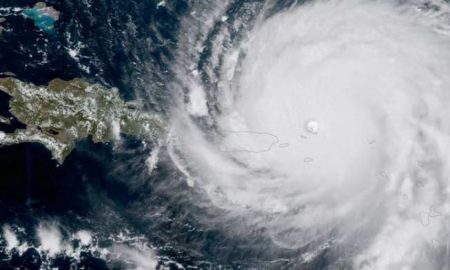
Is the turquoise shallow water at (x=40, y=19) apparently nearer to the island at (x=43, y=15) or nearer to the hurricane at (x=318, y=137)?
the island at (x=43, y=15)

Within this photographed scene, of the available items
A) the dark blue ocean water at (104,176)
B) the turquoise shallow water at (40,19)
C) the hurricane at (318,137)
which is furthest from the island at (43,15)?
the hurricane at (318,137)

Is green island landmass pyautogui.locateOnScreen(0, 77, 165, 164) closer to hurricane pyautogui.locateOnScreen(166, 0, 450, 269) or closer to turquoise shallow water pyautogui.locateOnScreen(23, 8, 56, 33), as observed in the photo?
hurricane pyautogui.locateOnScreen(166, 0, 450, 269)

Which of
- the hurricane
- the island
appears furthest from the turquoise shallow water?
the hurricane

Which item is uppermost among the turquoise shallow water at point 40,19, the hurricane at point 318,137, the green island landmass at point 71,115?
the turquoise shallow water at point 40,19

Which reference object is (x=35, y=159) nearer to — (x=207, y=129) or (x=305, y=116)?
(x=207, y=129)

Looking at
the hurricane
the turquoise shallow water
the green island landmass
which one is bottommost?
the hurricane
